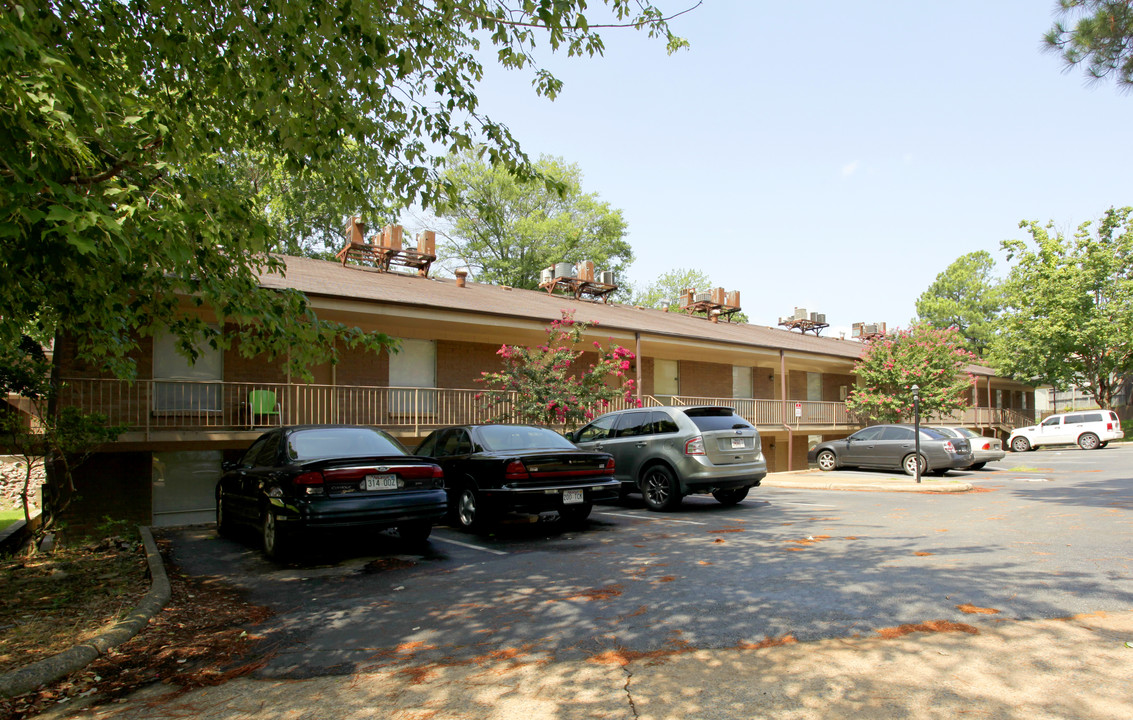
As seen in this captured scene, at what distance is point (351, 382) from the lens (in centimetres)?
1628

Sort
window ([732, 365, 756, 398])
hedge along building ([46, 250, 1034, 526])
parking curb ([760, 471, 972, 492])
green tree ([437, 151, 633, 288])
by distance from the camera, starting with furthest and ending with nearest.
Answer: green tree ([437, 151, 633, 288]) → window ([732, 365, 756, 398]) → parking curb ([760, 471, 972, 492]) → hedge along building ([46, 250, 1034, 526])

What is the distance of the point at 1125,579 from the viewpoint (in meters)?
5.91

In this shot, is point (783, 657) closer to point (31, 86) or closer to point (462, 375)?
point (31, 86)

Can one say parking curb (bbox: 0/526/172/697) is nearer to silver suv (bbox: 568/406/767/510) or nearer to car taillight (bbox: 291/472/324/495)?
car taillight (bbox: 291/472/324/495)

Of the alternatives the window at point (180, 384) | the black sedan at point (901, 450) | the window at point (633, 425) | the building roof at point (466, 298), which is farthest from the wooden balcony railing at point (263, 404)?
the black sedan at point (901, 450)

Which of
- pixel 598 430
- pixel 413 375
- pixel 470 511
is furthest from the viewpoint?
pixel 413 375

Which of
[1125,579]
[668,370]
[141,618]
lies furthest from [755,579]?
[668,370]

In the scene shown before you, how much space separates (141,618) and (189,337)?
8.97 ft

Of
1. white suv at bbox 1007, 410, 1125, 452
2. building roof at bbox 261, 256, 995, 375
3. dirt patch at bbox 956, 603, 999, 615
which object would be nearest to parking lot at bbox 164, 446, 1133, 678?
dirt patch at bbox 956, 603, 999, 615

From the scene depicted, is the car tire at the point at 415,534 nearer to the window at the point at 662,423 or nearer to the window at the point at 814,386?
the window at the point at 662,423

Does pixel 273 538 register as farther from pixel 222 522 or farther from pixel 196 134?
pixel 196 134

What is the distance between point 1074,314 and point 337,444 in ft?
142

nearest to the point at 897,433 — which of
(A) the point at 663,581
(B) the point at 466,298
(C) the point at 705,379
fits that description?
(C) the point at 705,379

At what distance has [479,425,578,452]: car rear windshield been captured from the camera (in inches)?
385
